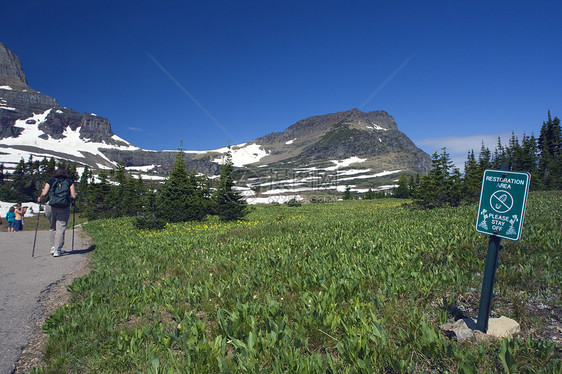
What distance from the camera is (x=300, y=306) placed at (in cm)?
Answer: 431

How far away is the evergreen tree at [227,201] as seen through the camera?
2308 centimetres

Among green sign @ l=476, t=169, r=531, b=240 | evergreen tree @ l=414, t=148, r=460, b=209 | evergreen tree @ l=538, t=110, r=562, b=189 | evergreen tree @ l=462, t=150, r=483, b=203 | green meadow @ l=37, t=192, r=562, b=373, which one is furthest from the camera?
evergreen tree @ l=538, t=110, r=562, b=189

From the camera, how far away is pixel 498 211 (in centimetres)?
300

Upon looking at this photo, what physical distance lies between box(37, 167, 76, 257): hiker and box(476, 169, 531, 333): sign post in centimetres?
1080

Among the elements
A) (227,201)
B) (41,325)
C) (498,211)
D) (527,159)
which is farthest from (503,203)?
(527,159)

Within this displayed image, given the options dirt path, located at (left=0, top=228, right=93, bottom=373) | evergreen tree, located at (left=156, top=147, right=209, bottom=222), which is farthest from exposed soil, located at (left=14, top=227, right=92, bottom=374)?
evergreen tree, located at (left=156, top=147, right=209, bottom=222)

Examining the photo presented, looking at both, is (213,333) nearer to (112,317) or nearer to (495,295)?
(112,317)

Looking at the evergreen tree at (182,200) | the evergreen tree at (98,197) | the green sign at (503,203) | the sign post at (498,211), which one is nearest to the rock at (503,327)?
the sign post at (498,211)

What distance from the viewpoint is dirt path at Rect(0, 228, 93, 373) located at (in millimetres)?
3820

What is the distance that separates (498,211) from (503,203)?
91mm

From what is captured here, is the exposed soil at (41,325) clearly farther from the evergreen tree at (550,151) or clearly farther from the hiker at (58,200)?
the evergreen tree at (550,151)

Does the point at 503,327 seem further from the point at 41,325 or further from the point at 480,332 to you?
the point at 41,325

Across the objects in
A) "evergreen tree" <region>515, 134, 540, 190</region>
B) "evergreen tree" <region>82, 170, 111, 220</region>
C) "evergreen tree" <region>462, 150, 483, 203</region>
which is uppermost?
"evergreen tree" <region>515, 134, 540, 190</region>

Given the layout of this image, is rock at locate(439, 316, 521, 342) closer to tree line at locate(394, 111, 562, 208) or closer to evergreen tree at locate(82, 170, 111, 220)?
tree line at locate(394, 111, 562, 208)
